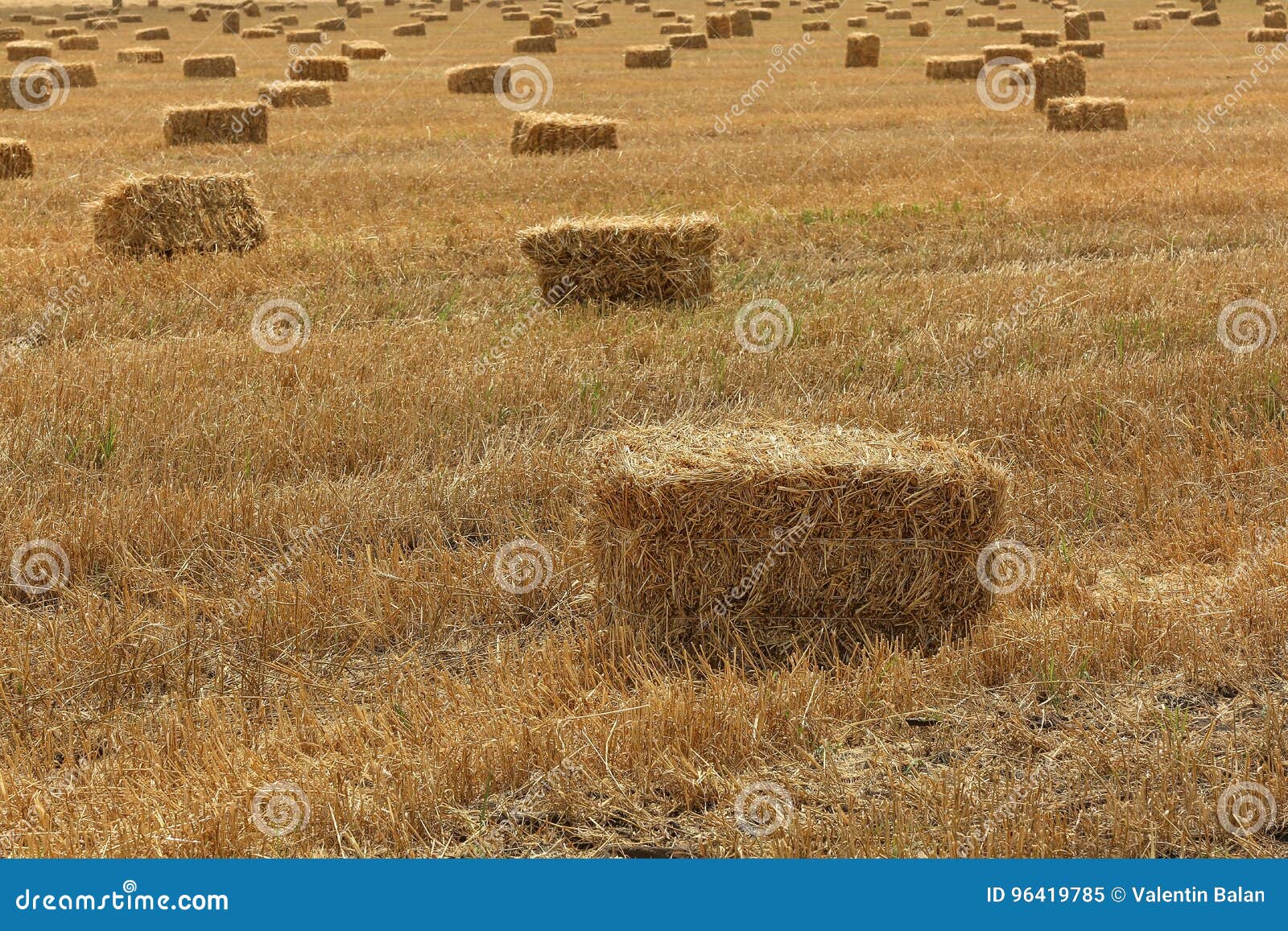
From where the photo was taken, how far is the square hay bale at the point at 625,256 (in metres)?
10.2

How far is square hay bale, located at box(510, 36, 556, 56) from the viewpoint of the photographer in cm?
3612

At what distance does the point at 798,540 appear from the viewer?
5.19 m

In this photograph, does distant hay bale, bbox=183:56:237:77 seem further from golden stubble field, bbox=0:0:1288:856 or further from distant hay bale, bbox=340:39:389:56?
golden stubble field, bbox=0:0:1288:856

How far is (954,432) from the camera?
7.56 metres

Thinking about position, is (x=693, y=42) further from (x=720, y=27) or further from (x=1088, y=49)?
(x=1088, y=49)

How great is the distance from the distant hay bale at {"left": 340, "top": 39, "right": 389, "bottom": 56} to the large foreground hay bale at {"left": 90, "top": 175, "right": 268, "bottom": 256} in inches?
933

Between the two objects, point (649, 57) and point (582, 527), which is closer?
point (582, 527)

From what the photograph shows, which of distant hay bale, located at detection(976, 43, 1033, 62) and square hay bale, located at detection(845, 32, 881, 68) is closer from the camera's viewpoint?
distant hay bale, located at detection(976, 43, 1033, 62)

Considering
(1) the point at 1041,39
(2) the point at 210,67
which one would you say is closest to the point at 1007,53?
(1) the point at 1041,39

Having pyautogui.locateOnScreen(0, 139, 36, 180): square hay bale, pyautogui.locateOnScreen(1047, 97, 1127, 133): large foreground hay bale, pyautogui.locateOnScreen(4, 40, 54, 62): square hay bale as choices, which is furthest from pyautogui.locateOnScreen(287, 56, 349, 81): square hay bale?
pyautogui.locateOnScreen(1047, 97, 1127, 133): large foreground hay bale

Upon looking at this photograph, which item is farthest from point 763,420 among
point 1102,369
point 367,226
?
point 367,226

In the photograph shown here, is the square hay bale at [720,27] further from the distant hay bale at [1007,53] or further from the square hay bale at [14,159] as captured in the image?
the square hay bale at [14,159]

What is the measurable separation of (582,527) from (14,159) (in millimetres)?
12037

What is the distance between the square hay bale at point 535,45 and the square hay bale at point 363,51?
3.32m
